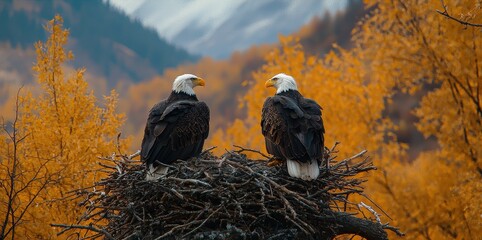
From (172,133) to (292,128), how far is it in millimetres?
1435

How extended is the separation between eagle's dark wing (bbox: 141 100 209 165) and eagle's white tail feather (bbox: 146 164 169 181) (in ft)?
0.29

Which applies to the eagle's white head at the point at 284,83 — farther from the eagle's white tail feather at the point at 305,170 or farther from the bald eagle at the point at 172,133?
the eagle's white tail feather at the point at 305,170

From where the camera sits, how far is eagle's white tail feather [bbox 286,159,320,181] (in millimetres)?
5746

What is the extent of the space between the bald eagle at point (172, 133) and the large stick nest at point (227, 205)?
0.88 ft

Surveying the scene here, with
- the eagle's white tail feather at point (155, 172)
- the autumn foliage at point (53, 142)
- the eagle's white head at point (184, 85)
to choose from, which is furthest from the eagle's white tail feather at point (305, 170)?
the autumn foliage at point (53, 142)

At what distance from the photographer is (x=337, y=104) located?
1377 centimetres

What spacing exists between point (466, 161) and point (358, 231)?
6.65 m

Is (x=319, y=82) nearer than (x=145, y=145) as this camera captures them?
No

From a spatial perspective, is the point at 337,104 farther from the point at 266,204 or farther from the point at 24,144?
the point at 266,204

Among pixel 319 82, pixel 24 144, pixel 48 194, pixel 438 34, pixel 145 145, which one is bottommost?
pixel 145 145

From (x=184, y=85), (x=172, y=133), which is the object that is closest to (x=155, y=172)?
(x=172, y=133)

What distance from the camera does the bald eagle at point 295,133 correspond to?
19.0ft

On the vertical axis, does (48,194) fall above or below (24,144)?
below

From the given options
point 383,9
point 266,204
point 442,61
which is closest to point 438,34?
point 442,61
